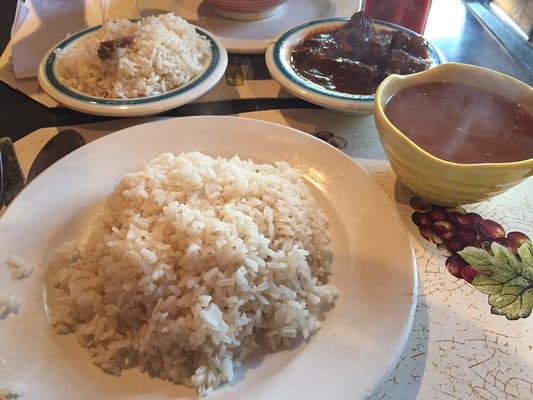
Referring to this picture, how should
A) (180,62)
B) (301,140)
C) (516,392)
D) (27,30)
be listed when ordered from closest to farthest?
(516,392) → (301,140) → (180,62) → (27,30)

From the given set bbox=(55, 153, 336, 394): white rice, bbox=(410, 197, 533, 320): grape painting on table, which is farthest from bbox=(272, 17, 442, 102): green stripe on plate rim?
bbox=(55, 153, 336, 394): white rice

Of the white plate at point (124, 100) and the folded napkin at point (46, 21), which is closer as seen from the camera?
the white plate at point (124, 100)

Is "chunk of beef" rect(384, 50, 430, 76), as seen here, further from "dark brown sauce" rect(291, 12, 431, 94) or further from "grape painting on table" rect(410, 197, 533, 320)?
"grape painting on table" rect(410, 197, 533, 320)

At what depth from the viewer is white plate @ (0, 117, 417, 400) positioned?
1.03m

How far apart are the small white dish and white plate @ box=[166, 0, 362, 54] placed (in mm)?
179

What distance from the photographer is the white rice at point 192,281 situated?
3.59ft

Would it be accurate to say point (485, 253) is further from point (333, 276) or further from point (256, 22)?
point (256, 22)

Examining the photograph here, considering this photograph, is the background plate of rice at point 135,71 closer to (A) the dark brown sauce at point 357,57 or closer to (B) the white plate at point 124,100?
(B) the white plate at point 124,100

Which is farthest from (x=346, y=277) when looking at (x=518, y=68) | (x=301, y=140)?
(x=518, y=68)

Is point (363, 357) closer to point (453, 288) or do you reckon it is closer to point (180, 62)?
point (453, 288)

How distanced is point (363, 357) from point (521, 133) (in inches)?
33.3

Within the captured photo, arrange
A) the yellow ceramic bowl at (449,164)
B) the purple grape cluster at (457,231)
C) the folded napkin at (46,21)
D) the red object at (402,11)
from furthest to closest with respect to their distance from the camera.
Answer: the red object at (402,11), the folded napkin at (46,21), the purple grape cluster at (457,231), the yellow ceramic bowl at (449,164)

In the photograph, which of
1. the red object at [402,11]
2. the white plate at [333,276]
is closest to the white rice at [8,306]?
the white plate at [333,276]

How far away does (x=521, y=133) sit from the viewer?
1.44 meters
